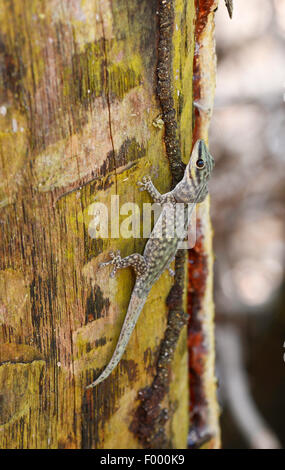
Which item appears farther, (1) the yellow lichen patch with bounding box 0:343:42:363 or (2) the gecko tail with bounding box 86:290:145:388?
(2) the gecko tail with bounding box 86:290:145:388

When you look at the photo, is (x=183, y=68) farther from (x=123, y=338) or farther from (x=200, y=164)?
(x=123, y=338)

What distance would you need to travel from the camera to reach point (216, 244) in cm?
561

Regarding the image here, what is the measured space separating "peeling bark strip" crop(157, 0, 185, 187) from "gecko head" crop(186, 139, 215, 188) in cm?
18

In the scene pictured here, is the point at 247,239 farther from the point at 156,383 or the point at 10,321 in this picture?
the point at 10,321

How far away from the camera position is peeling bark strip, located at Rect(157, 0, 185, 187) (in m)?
1.77

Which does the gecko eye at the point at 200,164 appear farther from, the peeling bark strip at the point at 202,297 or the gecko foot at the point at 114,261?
the gecko foot at the point at 114,261

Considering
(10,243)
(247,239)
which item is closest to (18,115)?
(10,243)

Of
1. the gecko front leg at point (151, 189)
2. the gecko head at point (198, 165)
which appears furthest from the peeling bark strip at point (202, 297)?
the gecko front leg at point (151, 189)

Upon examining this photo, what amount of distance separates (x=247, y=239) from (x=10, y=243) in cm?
448

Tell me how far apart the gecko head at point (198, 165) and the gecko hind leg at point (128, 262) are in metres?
0.53

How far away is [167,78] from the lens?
6.04 feet

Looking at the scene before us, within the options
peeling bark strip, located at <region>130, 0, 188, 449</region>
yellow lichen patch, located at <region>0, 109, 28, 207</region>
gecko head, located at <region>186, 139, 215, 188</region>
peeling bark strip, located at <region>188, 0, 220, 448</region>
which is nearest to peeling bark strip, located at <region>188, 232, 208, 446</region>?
peeling bark strip, located at <region>188, 0, 220, 448</region>

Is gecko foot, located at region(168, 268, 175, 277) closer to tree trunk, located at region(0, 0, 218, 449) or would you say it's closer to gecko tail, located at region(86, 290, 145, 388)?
tree trunk, located at region(0, 0, 218, 449)

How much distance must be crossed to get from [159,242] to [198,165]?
1.62 ft
